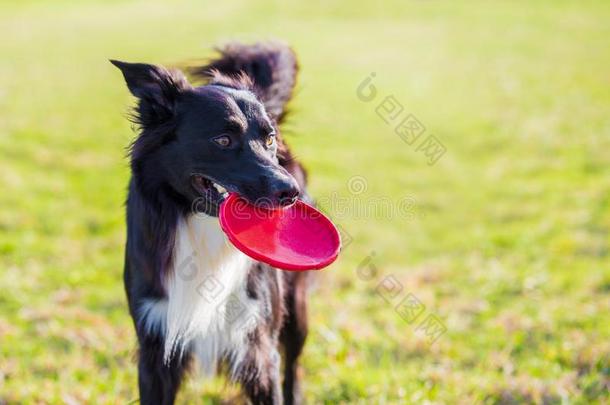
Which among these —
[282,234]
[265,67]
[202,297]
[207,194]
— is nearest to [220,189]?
[207,194]

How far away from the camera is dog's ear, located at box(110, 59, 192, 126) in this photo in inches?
140

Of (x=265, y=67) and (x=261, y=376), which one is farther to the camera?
(x=265, y=67)

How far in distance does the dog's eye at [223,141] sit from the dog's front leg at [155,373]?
1085 mm

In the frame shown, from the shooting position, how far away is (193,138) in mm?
3564

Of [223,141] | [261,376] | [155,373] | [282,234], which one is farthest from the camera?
[261,376]

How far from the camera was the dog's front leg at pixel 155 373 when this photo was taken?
3.75 metres

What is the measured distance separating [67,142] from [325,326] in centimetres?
742

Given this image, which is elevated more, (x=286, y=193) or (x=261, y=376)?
(x=286, y=193)

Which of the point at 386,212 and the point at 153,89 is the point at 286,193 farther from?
the point at 386,212

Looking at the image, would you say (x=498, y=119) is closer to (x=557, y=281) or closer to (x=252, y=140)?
(x=557, y=281)

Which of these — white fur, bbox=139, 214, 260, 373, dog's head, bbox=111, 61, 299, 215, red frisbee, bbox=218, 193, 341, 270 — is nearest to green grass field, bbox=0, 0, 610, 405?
dog's head, bbox=111, 61, 299, 215

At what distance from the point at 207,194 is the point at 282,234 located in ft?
1.41

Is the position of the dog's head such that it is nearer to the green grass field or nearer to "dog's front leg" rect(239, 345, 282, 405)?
the green grass field

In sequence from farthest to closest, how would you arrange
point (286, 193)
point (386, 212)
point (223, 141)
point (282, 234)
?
point (386, 212) → point (282, 234) → point (223, 141) → point (286, 193)
